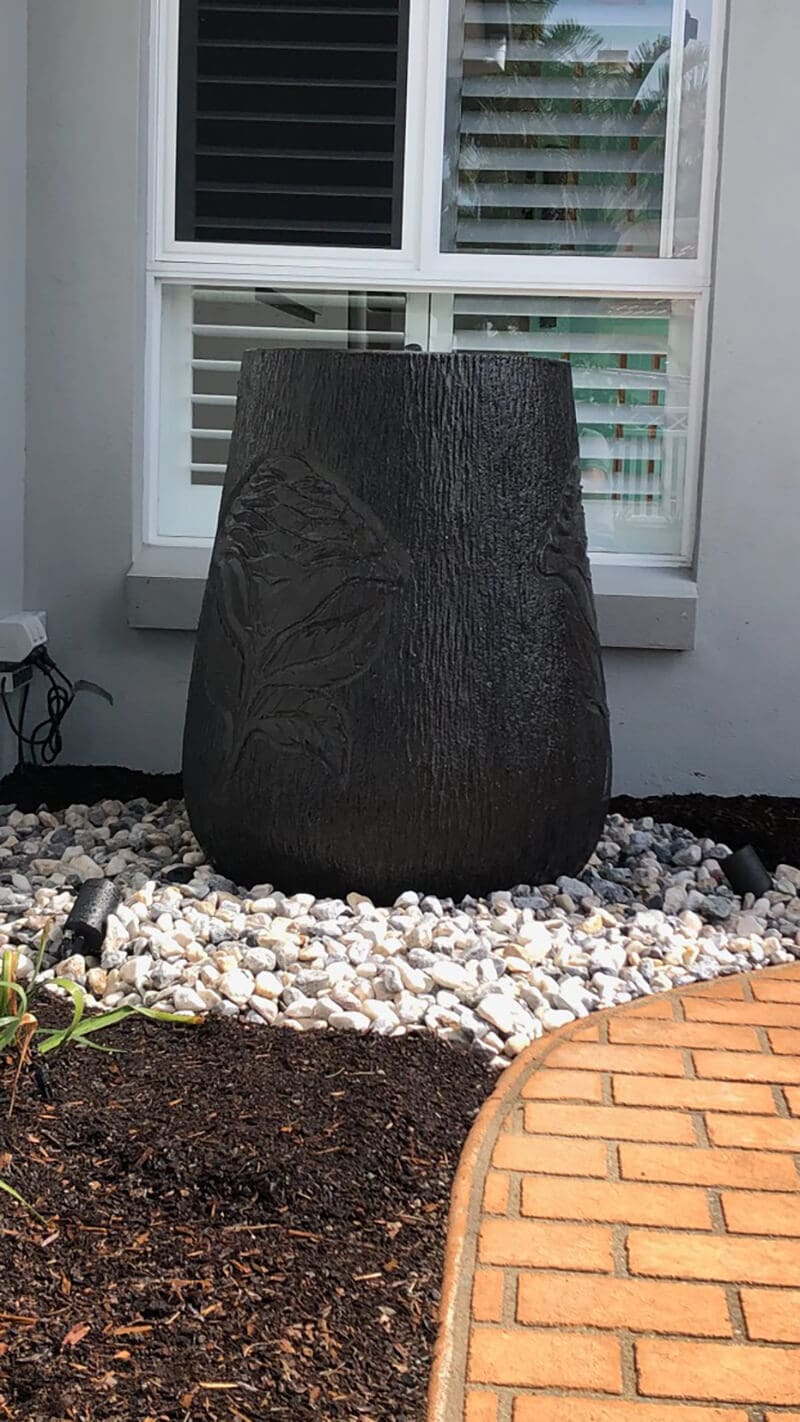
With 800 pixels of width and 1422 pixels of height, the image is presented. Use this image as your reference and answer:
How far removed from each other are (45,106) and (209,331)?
771 millimetres

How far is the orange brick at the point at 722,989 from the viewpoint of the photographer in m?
3.17

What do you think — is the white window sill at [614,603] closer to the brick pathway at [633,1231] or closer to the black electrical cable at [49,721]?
the black electrical cable at [49,721]

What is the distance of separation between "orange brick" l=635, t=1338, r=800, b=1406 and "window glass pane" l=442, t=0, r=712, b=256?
3.50 metres

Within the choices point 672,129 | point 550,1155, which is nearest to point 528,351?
point 672,129

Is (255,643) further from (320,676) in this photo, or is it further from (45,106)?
(45,106)

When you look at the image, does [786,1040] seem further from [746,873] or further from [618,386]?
[618,386]

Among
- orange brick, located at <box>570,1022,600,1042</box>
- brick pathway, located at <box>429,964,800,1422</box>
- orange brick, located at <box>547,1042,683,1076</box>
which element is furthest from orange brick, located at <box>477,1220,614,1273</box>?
orange brick, located at <box>570,1022,600,1042</box>

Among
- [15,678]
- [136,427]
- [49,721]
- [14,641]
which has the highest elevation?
[136,427]

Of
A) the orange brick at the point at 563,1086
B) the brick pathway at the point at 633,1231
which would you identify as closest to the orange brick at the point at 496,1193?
the brick pathway at the point at 633,1231

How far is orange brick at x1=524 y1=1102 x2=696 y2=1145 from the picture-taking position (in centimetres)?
251

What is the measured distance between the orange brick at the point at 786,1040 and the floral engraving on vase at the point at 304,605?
105 cm

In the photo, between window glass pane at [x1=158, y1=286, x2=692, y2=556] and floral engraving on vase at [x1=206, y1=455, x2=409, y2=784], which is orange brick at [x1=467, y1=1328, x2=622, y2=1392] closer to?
floral engraving on vase at [x1=206, y1=455, x2=409, y2=784]

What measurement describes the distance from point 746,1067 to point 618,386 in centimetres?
254

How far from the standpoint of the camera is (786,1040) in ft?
9.62
